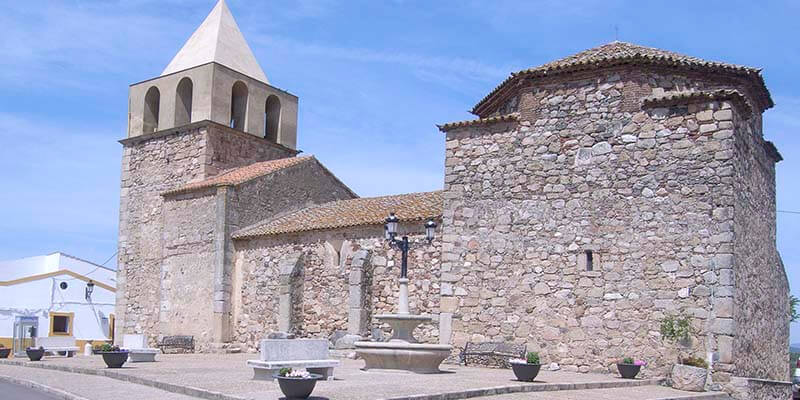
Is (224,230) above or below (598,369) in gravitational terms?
above

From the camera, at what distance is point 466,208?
758 inches

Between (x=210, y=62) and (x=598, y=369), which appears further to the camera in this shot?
(x=210, y=62)

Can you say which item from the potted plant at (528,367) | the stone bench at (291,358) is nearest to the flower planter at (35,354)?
the stone bench at (291,358)

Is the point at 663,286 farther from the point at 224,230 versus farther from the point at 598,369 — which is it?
the point at 224,230

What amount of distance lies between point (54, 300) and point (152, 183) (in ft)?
35.3

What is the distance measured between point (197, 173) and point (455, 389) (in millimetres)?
16585

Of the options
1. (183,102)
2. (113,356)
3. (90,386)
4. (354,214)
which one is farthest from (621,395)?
(183,102)

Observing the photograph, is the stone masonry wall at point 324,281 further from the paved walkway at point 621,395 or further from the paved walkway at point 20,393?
the paved walkway at point 20,393

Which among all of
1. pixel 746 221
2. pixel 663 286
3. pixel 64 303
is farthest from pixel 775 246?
pixel 64 303

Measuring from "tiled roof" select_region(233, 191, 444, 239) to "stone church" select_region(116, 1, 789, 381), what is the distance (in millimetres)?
109

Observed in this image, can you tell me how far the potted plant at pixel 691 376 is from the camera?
1552 cm

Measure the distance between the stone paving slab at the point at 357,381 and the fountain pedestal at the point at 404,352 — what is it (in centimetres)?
31

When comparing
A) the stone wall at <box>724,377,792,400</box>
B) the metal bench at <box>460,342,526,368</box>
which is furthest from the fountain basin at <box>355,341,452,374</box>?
the stone wall at <box>724,377,792,400</box>

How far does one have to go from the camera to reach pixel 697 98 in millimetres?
16703
